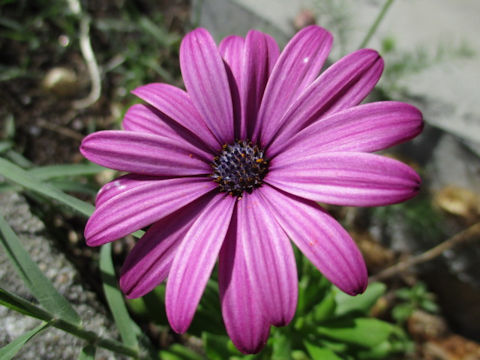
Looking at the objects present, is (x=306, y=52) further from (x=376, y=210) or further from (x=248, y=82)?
(x=376, y=210)

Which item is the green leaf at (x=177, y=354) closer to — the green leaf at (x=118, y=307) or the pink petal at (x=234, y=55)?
the green leaf at (x=118, y=307)

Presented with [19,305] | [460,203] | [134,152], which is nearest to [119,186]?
[134,152]

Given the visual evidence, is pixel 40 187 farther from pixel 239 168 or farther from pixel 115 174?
pixel 115 174

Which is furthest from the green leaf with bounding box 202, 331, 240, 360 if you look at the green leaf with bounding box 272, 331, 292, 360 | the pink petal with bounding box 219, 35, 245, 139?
the pink petal with bounding box 219, 35, 245, 139

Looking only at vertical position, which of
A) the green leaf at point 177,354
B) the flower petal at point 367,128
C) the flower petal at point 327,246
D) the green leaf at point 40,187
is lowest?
the green leaf at point 177,354

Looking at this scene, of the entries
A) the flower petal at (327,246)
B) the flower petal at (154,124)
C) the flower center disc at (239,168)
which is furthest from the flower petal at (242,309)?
the flower petal at (154,124)
